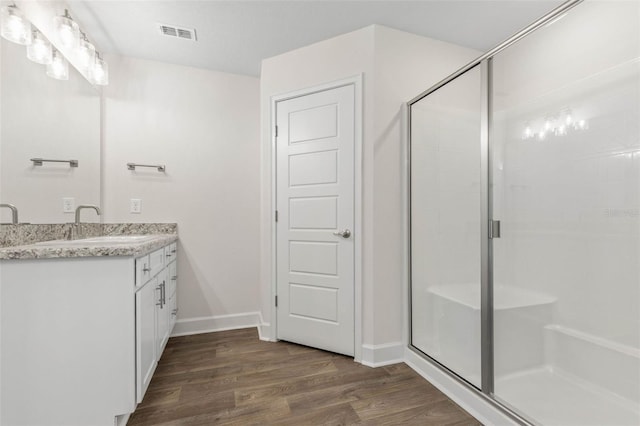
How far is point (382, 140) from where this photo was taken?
214 centimetres

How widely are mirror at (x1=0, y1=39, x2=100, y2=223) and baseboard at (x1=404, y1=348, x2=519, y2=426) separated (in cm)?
254

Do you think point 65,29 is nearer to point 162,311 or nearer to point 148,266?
point 148,266

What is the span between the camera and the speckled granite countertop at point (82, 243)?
1215 millimetres

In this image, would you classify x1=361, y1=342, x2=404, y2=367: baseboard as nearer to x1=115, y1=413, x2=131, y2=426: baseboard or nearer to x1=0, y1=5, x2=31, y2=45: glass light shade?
x1=115, y1=413, x2=131, y2=426: baseboard

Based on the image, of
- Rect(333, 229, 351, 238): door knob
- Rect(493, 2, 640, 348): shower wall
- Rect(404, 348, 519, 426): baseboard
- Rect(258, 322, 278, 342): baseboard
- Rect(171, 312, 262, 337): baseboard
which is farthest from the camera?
Rect(171, 312, 262, 337): baseboard

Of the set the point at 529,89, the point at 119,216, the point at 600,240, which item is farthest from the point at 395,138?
the point at 119,216

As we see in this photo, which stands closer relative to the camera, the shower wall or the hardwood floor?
the shower wall

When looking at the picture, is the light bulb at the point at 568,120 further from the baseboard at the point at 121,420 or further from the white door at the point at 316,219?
the baseboard at the point at 121,420

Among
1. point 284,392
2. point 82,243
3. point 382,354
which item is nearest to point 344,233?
point 382,354

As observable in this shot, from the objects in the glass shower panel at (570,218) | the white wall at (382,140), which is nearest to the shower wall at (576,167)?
the glass shower panel at (570,218)

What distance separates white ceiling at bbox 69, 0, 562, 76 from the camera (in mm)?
1939

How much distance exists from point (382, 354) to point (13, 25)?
112 inches

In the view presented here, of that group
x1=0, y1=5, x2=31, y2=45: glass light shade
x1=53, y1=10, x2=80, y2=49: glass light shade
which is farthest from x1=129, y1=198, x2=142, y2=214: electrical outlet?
x1=0, y1=5, x2=31, y2=45: glass light shade

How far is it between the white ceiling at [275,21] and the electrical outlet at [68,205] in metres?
1.30
